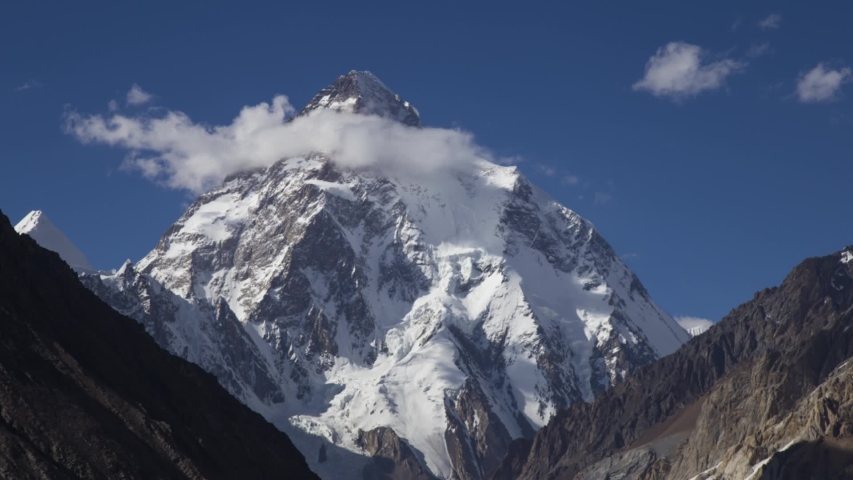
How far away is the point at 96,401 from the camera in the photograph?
15388 cm

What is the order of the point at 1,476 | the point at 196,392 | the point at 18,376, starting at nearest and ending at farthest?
1. the point at 1,476
2. the point at 18,376
3. the point at 196,392

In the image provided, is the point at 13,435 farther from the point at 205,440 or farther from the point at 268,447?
the point at 268,447

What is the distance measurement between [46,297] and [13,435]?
33506 millimetres

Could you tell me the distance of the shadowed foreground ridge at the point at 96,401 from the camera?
142 meters

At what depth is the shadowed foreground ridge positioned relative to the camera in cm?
14250

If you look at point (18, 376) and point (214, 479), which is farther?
point (214, 479)

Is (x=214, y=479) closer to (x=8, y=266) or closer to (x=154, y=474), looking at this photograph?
(x=154, y=474)

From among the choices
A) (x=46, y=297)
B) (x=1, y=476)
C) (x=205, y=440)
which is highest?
(x=46, y=297)

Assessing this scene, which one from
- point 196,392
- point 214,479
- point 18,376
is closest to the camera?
point 18,376

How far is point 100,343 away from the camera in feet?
559

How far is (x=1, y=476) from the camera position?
133375mm

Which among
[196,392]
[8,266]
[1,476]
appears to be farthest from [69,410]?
[196,392]

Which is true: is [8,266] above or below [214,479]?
above

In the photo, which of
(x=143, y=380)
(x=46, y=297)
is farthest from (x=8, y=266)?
(x=143, y=380)
